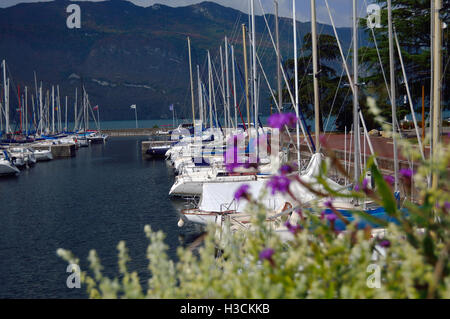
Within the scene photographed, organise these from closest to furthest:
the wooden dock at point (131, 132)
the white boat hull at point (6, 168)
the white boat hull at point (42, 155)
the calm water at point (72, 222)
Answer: the calm water at point (72, 222) < the white boat hull at point (6, 168) < the white boat hull at point (42, 155) < the wooden dock at point (131, 132)

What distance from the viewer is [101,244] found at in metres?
19.4

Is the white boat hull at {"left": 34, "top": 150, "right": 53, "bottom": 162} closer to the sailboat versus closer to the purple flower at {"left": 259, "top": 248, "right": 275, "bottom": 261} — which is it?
the sailboat

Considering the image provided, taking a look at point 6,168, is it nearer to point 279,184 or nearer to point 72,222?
point 72,222

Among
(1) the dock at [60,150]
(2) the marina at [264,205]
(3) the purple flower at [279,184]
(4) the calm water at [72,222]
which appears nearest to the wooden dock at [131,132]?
(2) the marina at [264,205]

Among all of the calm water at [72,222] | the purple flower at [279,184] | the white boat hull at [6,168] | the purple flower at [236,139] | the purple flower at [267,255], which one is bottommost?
the calm water at [72,222]

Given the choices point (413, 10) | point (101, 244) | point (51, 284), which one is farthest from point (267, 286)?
point (413, 10)

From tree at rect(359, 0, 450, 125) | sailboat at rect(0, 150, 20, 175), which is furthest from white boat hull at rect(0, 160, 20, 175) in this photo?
tree at rect(359, 0, 450, 125)

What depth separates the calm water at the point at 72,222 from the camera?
1591 cm

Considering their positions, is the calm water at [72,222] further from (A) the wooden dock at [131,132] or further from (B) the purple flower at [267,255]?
(A) the wooden dock at [131,132]

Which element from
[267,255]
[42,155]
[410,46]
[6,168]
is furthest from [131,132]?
[267,255]

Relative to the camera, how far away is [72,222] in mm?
23953

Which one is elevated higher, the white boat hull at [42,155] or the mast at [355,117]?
the mast at [355,117]
